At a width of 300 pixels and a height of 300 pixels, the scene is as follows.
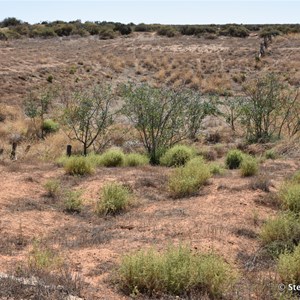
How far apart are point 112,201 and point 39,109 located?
14768 mm

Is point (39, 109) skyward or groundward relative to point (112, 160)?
skyward

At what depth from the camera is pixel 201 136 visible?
17953 mm

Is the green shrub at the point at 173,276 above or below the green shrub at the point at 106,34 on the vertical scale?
below

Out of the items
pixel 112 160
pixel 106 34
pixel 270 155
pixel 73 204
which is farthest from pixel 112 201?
pixel 106 34

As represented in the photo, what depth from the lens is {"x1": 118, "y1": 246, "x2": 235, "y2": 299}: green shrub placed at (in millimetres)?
4852

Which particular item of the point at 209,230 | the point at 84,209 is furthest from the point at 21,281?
the point at 84,209

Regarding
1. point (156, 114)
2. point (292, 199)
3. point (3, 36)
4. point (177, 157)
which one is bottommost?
point (177, 157)

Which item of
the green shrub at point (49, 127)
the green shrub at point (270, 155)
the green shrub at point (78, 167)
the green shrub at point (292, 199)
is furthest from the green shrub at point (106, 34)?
the green shrub at point (292, 199)

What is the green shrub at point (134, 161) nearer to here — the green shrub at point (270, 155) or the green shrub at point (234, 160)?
the green shrub at point (234, 160)

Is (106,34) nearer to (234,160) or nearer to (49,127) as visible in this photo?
(49,127)

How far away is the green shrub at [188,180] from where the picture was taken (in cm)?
905

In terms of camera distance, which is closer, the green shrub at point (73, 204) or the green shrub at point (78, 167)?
the green shrub at point (73, 204)

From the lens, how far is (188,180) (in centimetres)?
909

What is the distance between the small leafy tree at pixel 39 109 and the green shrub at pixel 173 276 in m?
14.3
